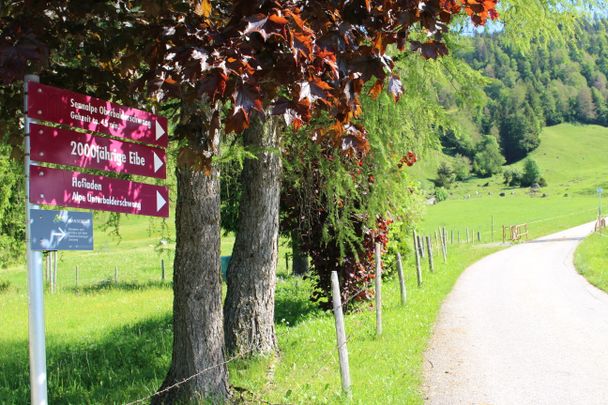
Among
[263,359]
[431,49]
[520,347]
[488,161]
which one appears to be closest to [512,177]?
[488,161]

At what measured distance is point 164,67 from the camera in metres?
3.57

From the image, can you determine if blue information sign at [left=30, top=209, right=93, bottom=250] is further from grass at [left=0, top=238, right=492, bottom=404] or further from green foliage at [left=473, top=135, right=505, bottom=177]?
green foliage at [left=473, top=135, right=505, bottom=177]

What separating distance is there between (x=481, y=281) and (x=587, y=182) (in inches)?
4662

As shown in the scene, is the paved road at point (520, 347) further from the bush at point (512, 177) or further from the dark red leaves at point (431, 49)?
the bush at point (512, 177)

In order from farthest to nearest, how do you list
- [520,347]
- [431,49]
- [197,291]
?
[520,347] → [197,291] → [431,49]

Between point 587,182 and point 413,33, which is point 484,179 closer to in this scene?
point 587,182

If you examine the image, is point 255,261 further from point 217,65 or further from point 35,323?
point 217,65

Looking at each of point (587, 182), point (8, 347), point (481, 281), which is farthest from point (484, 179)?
point (8, 347)

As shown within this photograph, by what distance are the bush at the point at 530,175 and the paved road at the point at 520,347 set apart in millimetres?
121322

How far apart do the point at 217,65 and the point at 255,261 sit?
5.41 m

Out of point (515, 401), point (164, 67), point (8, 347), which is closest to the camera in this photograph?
point (164, 67)

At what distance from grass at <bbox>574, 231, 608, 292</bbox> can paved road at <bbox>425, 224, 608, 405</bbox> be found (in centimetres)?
76

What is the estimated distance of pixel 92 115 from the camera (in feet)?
12.0

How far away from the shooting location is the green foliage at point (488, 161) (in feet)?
472
